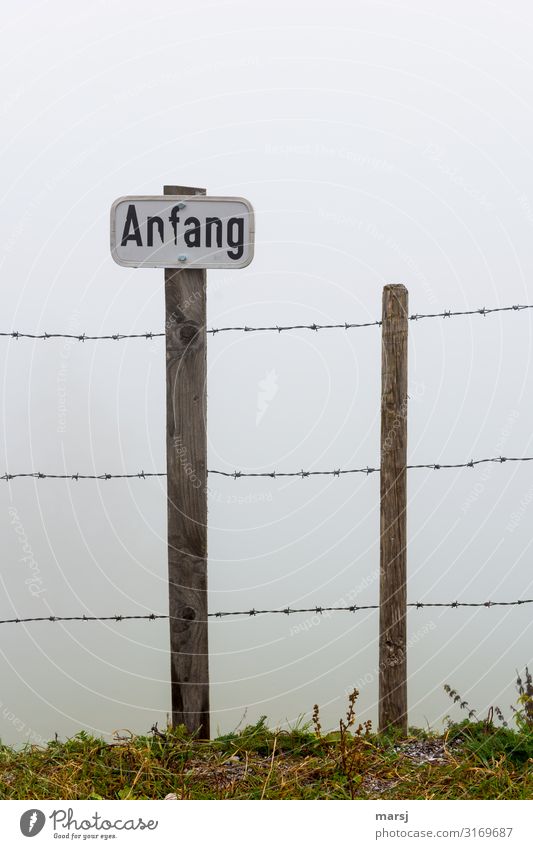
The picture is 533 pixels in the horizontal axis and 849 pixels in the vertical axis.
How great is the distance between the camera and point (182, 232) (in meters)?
4.92

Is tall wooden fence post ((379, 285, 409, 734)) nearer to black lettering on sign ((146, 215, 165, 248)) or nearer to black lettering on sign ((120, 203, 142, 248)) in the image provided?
black lettering on sign ((146, 215, 165, 248))

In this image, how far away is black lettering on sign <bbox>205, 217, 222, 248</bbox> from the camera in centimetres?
490

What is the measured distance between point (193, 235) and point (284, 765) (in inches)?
102

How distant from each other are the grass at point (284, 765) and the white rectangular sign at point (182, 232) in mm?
2248

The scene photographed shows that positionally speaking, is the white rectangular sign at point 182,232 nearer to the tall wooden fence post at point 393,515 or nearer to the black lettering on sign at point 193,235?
the black lettering on sign at point 193,235

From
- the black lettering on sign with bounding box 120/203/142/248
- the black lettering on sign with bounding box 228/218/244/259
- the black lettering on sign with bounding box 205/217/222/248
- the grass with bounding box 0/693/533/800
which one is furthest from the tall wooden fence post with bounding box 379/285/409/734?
the black lettering on sign with bounding box 120/203/142/248

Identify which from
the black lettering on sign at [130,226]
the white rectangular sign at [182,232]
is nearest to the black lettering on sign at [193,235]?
the white rectangular sign at [182,232]

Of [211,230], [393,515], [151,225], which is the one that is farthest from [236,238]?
[393,515]

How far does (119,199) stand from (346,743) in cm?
286

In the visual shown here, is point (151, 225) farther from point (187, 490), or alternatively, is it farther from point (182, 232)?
point (187, 490)

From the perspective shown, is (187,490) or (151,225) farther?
(187,490)

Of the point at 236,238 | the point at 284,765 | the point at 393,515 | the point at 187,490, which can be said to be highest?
the point at 236,238

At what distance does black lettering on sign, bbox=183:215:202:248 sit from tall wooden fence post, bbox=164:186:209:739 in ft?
0.45

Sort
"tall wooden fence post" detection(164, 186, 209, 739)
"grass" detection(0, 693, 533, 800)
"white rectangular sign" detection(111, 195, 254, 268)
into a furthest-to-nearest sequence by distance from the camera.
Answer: "tall wooden fence post" detection(164, 186, 209, 739)
"white rectangular sign" detection(111, 195, 254, 268)
"grass" detection(0, 693, 533, 800)
